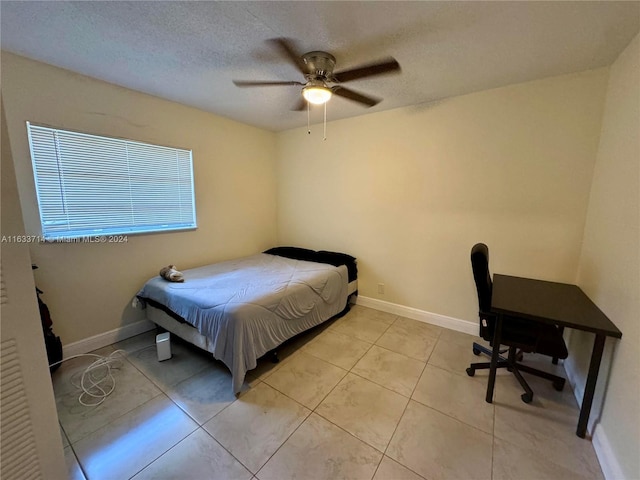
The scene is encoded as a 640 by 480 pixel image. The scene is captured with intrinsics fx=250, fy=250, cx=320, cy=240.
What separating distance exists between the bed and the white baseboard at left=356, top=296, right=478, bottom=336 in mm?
361

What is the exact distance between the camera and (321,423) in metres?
1.60

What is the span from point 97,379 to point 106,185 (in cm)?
167

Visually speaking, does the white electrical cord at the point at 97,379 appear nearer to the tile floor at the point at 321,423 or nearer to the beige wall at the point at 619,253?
the tile floor at the point at 321,423

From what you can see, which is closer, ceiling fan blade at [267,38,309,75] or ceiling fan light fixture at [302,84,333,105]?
ceiling fan blade at [267,38,309,75]

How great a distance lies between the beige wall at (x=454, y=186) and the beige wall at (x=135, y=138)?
2.92 feet

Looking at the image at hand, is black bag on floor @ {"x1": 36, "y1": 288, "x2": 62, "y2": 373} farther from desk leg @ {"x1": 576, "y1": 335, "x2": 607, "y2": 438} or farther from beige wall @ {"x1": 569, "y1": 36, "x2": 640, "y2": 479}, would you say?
desk leg @ {"x1": 576, "y1": 335, "x2": 607, "y2": 438}

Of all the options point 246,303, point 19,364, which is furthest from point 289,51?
point 19,364

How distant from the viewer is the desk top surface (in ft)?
4.78

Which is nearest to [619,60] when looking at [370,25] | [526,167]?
[526,167]

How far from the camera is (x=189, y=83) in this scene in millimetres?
2260

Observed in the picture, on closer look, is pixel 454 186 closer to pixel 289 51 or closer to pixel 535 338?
pixel 535 338

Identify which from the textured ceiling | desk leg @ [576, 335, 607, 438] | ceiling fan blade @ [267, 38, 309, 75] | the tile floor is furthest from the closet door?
desk leg @ [576, 335, 607, 438]

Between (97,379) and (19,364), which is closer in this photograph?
(19,364)

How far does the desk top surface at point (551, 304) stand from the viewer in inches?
57.3
